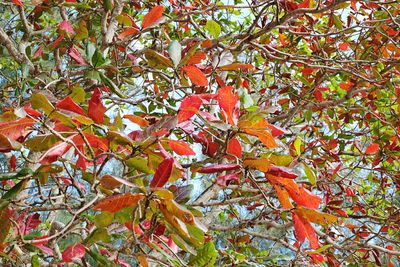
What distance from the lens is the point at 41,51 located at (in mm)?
1853

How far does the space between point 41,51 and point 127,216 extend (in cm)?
123

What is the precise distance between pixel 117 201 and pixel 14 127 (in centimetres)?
24

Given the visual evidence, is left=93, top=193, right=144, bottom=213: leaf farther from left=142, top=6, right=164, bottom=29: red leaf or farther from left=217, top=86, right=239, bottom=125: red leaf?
left=142, top=6, right=164, bottom=29: red leaf

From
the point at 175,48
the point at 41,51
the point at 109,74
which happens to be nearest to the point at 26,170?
the point at 175,48

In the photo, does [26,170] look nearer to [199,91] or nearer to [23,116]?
[23,116]

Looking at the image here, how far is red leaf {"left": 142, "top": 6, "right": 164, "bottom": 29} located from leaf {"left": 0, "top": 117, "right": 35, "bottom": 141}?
2.28ft

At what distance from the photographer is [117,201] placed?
0.70m

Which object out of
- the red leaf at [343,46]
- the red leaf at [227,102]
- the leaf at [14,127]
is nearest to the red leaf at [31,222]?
the leaf at [14,127]

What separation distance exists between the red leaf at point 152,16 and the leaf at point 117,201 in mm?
807

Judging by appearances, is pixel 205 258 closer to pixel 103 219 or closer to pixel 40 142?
pixel 103 219

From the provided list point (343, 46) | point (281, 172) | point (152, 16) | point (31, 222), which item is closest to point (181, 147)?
point (281, 172)

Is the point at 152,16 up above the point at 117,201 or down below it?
above

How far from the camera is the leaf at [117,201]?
697 mm

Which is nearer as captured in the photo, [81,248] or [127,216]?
[127,216]
